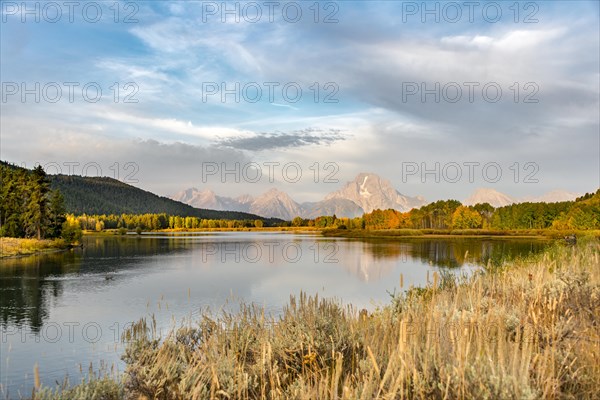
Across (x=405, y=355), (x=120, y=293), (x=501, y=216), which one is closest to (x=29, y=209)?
(x=120, y=293)

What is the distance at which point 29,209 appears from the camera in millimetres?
75000

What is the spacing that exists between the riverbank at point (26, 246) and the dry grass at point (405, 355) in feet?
190

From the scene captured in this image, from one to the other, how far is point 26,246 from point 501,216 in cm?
14025

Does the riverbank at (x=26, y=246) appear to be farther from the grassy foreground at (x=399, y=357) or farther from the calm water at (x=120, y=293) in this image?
the grassy foreground at (x=399, y=357)

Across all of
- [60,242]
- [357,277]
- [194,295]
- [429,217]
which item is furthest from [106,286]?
[429,217]

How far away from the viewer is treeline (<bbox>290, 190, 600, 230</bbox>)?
350 ft

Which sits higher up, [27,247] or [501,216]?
[501,216]

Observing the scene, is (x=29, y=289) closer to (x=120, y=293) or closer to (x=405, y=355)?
(x=120, y=293)

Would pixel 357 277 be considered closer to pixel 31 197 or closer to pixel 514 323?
pixel 514 323

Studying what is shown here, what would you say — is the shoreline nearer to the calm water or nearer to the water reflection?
the calm water

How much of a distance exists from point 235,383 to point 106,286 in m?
29.6

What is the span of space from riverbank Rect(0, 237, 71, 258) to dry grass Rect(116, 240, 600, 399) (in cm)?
5790

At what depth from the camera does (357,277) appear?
39375 millimetres

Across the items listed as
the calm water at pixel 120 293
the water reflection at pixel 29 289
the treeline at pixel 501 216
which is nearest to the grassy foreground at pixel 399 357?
the calm water at pixel 120 293
